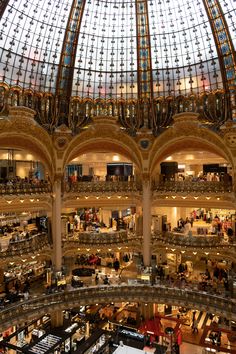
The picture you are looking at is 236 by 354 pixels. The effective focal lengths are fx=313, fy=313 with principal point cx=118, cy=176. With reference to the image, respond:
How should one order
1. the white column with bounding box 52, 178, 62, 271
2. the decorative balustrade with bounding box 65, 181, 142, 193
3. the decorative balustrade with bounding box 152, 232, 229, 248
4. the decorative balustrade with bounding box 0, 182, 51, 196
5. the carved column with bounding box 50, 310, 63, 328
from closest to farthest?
the decorative balustrade with bounding box 0, 182, 51, 196 < the carved column with bounding box 50, 310, 63, 328 < the decorative balustrade with bounding box 152, 232, 229, 248 < the white column with bounding box 52, 178, 62, 271 < the decorative balustrade with bounding box 65, 181, 142, 193

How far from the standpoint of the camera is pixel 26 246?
1122 inches

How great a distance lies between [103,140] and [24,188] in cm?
938

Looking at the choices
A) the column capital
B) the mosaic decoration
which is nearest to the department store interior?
the mosaic decoration

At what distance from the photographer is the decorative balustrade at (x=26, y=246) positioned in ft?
89.8

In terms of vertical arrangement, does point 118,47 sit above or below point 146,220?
above

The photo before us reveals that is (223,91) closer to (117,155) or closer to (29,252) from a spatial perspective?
(117,155)

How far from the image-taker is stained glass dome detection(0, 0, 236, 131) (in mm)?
27266

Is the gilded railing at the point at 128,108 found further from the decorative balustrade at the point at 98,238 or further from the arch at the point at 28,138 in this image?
the decorative balustrade at the point at 98,238

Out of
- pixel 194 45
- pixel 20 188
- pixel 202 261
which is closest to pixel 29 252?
pixel 20 188

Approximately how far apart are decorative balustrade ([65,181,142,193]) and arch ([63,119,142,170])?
2214 millimetres

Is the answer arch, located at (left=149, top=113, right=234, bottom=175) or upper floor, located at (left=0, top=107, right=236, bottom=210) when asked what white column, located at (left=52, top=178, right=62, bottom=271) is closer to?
upper floor, located at (left=0, top=107, right=236, bottom=210)

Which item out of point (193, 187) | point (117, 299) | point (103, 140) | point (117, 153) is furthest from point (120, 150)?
point (117, 299)

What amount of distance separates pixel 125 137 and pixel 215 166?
1135 centimetres

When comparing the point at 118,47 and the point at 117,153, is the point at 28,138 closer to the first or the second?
the point at 117,153
